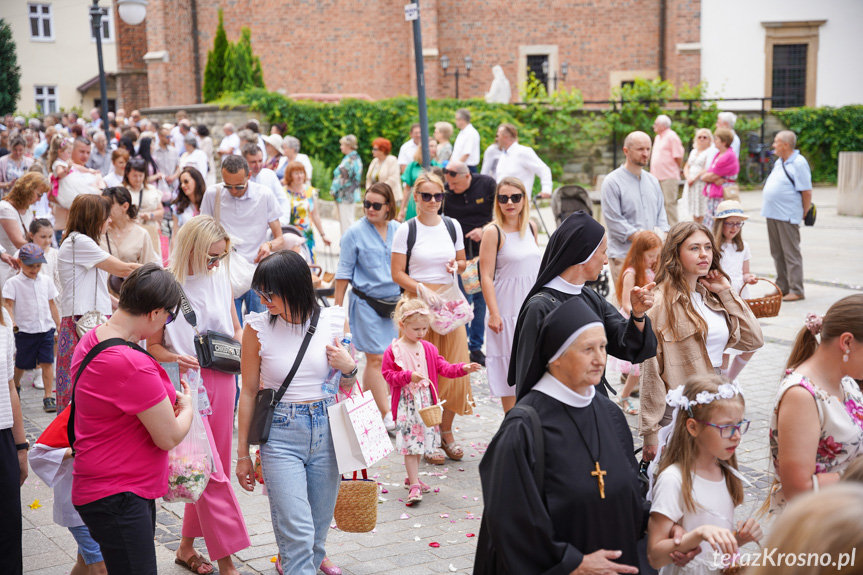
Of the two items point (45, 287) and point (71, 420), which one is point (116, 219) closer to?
point (45, 287)

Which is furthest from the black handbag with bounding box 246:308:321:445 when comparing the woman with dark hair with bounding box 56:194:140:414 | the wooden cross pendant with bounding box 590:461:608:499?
the woman with dark hair with bounding box 56:194:140:414

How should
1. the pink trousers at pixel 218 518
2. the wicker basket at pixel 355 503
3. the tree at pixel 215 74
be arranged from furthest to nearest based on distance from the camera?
1. the tree at pixel 215 74
2. the pink trousers at pixel 218 518
3. the wicker basket at pixel 355 503

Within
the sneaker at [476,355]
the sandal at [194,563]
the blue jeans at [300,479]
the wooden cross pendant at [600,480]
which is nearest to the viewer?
the wooden cross pendant at [600,480]

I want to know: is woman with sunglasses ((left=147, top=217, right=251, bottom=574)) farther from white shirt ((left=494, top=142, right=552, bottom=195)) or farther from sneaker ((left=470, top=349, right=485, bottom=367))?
white shirt ((left=494, top=142, right=552, bottom=195))

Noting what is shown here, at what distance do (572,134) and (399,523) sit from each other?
75.1ft

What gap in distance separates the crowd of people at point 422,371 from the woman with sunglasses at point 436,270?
2cm

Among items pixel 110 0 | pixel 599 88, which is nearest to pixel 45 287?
pixel 599 88

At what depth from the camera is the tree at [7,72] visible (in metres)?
41.9

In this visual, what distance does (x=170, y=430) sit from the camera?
3.75 metres

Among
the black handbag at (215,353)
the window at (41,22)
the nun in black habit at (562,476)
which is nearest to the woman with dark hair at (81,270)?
the black handbag at (215,353)

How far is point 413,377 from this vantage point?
6004 mm

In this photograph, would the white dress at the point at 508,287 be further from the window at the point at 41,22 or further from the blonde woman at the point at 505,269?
the window at the point at 41,22

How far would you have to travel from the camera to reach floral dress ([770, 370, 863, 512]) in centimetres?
365

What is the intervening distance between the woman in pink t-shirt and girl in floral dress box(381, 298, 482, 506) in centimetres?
246
